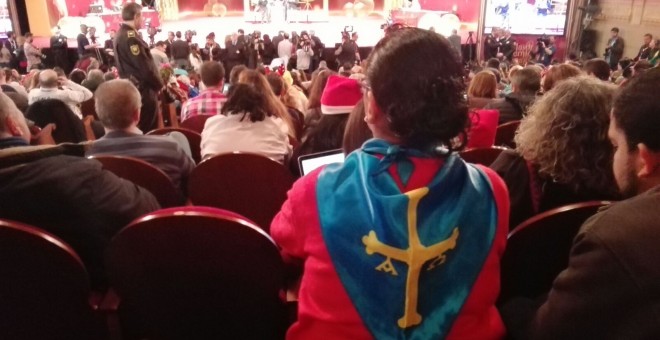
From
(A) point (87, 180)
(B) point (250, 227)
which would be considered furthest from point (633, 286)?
(A) point (87, 180)

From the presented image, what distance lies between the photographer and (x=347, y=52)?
41.2 feet

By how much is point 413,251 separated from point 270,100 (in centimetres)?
196

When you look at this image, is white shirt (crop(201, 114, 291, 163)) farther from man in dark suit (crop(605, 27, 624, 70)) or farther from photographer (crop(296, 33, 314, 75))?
man in dark suit (crop(605, 27, 624, 70))

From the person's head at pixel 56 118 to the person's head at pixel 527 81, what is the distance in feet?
9.82

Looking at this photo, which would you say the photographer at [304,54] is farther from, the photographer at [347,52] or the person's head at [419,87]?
the person's head at [419,87]

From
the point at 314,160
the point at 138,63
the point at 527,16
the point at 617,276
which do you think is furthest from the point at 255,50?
the point at 617,276

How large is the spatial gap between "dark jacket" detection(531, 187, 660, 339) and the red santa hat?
131 cm

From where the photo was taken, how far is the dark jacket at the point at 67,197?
1.34 meters

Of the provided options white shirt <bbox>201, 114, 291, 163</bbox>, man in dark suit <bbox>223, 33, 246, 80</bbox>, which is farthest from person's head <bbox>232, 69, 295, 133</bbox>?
man in dark suit <bbox>223, 33, 246, 80</bbox>

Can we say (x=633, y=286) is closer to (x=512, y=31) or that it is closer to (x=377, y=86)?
(x=377, y=86)

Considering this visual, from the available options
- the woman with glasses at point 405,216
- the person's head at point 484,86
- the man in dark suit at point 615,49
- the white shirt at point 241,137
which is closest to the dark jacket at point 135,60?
the white shirt at point 241,137

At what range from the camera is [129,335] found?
1575 millimetres

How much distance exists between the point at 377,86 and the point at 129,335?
1.13 m

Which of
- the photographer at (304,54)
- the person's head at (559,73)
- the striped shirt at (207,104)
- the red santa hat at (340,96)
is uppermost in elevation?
the red santa hat at (340,96)
